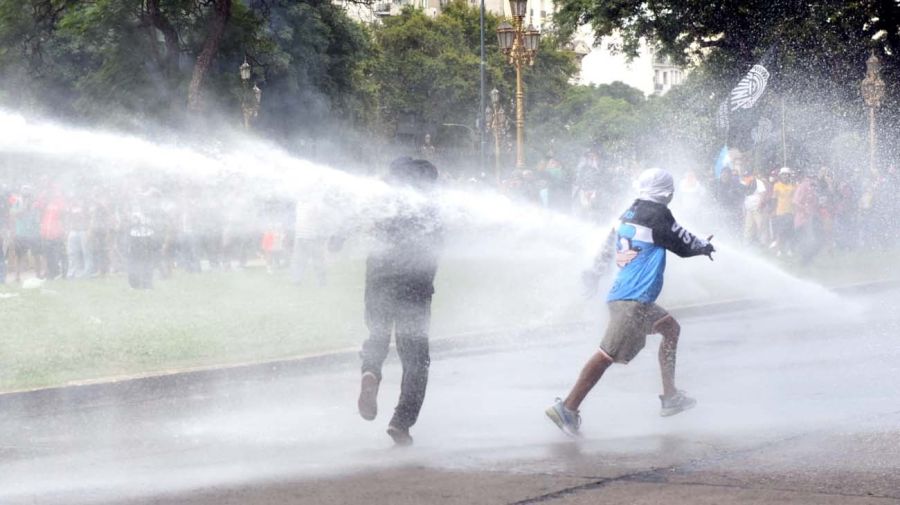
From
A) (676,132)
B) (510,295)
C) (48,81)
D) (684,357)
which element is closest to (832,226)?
(510,295)

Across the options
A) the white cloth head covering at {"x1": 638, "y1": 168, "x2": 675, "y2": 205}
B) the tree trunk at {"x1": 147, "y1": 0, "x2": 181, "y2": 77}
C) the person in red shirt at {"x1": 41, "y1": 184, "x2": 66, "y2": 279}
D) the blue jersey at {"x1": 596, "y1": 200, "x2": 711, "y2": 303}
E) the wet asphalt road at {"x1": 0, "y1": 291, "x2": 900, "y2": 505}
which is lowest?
the person in red shirt at {"x1": 41, "y1": 184, "x2": 66, "y2": 279}

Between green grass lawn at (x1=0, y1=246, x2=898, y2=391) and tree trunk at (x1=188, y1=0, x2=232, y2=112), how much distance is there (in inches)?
442

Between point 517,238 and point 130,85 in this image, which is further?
point 130,85

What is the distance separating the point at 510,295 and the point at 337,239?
330 inches

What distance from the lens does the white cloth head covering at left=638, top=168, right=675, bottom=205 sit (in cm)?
829

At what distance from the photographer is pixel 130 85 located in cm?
3503

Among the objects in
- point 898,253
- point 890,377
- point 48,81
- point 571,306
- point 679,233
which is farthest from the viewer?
point 48,81

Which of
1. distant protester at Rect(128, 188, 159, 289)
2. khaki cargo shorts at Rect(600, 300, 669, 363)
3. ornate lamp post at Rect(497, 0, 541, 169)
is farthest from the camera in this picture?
ornate lamp post at Rect(497, 0, 541, 169)

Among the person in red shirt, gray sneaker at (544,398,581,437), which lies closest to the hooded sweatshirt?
gray sneaker at (544,398,581,437)

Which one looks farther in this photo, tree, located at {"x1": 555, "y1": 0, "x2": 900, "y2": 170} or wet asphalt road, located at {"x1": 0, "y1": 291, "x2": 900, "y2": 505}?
tree, located at {"x1": 555, "y1": 0, "x2": 900, "y2": 170}

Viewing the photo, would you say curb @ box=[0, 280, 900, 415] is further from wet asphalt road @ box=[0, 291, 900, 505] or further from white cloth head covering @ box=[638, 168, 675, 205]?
white cloth head covering @ box=[638, 168, 675, 205]

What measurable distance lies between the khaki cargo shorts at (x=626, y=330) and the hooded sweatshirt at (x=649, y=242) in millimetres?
46

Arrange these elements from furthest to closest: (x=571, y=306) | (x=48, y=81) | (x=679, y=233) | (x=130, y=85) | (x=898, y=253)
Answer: (x=48, y=81) → (x=130, y=85) → (x=898, y=253) → (x=571, y=306) → (x=679, y=233)

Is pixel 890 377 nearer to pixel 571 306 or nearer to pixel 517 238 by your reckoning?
pixel 517 238
